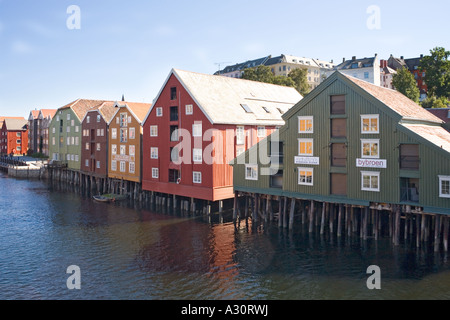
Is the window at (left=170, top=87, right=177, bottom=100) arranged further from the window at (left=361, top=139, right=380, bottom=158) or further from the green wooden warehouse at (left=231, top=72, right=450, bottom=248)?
the window at (left=361, top=139, right=380, bottom=158)

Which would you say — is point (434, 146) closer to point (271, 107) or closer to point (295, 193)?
point (295, 193)

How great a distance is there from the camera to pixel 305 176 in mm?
37062

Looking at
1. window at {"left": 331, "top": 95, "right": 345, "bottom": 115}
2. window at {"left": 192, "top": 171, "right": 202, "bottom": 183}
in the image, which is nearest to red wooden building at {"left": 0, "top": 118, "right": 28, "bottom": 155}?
window at {"left": 192, "top": 171, "right": 202, "bottom": 183}

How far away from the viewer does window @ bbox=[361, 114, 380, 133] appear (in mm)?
32562

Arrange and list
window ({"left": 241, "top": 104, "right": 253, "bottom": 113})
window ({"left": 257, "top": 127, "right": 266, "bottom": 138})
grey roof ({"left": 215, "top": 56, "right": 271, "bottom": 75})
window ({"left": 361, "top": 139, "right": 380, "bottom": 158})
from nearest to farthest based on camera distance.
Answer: window ({"left": 361, "top": 139, "right": 380, "bottom": 158}) < window ({"left": 241, "top": 104, "right": 253, "bottom": 113}) < window ({"left": 257, "top": 127, "right": 266, "bottom": 138}) < grey roof ({"left": 215, "top": 56, "right": 271, "bottom": 75})

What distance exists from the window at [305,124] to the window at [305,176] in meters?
3.67

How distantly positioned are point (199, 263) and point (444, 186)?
61.9 ft

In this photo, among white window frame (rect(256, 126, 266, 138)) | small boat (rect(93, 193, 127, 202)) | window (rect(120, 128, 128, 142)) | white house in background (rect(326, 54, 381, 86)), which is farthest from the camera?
white house in background (rect(326, 54, 381, 86))

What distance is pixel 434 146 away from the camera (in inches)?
1148

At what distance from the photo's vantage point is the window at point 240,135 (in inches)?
1900

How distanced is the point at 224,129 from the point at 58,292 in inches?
1060

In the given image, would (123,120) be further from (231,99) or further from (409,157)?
(409,157)

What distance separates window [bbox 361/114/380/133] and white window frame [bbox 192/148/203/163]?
19.5 m
